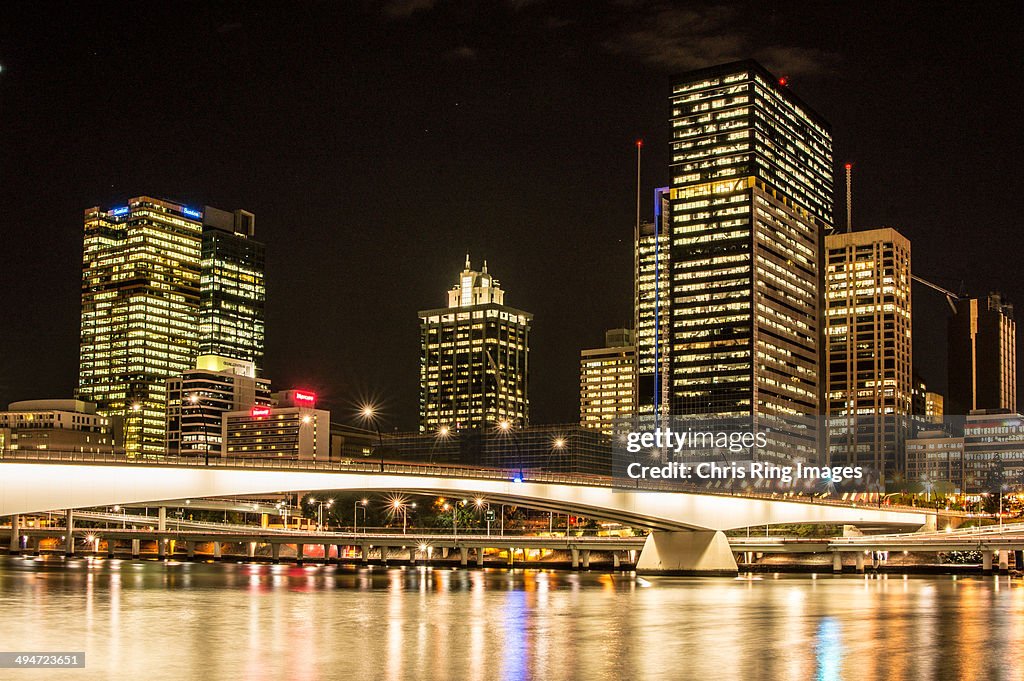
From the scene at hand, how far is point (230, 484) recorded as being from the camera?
7331 centimetres

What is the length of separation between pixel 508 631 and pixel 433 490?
3469cm

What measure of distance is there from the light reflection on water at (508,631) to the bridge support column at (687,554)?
22282mm

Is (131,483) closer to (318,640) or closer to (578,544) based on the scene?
(318,640)

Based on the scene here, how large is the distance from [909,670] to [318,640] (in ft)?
69.3

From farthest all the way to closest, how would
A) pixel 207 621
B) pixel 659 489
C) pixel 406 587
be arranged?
1. pixel 659 489
2. pixel 406 587
3. pixel 207 621

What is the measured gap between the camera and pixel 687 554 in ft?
379

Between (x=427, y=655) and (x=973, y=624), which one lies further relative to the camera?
(x=973, y=624)

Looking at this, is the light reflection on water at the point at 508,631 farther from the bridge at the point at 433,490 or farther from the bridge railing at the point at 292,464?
the bridge railing at the point at 292,464

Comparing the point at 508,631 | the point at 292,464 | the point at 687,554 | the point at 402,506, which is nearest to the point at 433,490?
the point at 292,464

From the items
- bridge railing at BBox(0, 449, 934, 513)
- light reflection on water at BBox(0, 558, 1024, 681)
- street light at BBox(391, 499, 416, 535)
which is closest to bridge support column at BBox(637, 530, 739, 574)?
bridge railing at BBox(0, 449, 934, 513)

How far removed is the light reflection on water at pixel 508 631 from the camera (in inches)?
1566

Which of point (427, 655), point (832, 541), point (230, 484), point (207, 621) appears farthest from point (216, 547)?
point (427, 655)

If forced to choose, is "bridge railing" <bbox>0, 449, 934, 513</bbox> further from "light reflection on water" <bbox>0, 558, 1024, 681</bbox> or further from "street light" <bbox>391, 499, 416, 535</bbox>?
"street light" <bbox>391, 499, 416, 535</bbox>

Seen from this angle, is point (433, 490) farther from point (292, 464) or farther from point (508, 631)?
point (508, 631)
